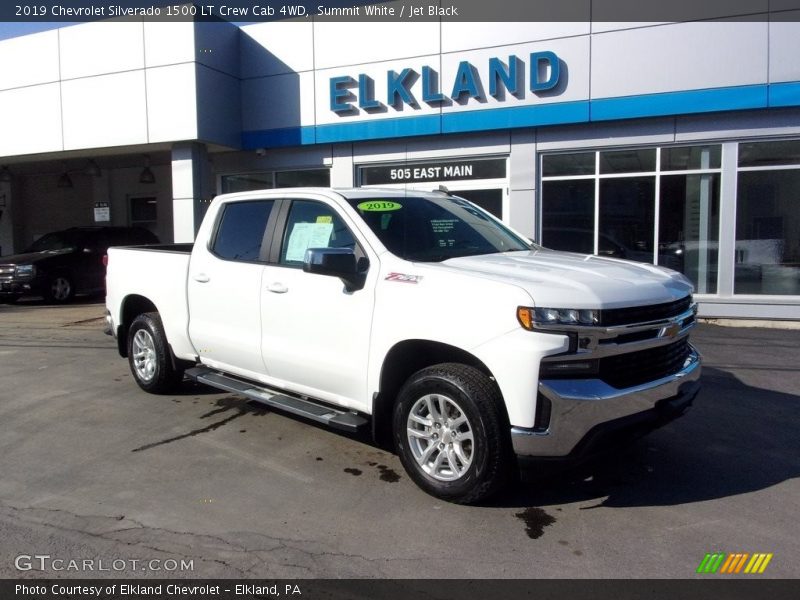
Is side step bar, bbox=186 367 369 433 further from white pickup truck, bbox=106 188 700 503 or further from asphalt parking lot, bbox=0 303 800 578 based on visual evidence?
asphalt parking lot, bbox=0 303 800 578

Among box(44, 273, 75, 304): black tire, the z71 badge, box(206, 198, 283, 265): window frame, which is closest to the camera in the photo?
the z71 badge

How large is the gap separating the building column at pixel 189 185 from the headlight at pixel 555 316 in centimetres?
1103

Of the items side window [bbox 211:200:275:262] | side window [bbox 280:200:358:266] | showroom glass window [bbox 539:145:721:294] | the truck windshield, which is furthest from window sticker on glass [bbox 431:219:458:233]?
showroom glass window [bbox 539:145:721:294]

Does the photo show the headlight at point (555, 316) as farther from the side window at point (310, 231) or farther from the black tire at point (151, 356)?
the black tire at point (151, 356)

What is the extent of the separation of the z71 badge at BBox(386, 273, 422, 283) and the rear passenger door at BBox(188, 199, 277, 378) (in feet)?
4.40

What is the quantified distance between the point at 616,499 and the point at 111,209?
1945 centimetres

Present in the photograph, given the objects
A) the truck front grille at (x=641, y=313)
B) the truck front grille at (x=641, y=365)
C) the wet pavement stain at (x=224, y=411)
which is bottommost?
the wet pavement stain at (x=224, y=411)

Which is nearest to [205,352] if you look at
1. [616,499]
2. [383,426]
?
[383,426]

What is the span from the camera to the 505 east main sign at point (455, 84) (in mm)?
11648

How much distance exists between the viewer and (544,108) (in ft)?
38.1

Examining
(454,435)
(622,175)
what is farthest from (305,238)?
(622,175)

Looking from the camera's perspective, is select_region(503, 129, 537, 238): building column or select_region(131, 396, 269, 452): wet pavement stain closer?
select_region(131, 396, 269, 452): wet pavement stain

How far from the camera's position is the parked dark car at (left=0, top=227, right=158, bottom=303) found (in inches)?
569

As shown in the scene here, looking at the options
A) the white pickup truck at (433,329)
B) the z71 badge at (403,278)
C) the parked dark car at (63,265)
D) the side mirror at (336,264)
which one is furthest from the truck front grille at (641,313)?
the parked dark car at (63,265)
